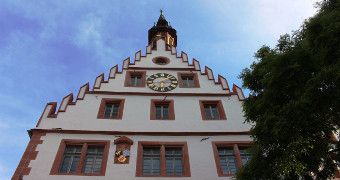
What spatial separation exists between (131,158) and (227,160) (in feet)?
13.9

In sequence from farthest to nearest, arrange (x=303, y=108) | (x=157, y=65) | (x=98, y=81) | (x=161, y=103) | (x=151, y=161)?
1. (x=157, y=65)
2. (x=98, y=81)
3. (x=161, y=103)
4. (x=151, y=161)
5. (x=303, y=108)

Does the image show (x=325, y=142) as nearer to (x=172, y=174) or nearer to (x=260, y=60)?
(x=260, y=60)

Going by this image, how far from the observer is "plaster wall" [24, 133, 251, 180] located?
11.3 meters

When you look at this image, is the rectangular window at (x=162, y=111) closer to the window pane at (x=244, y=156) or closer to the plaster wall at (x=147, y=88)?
the plaster wall at (x=147, y=88)

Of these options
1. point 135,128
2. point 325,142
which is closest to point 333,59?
point 325,142

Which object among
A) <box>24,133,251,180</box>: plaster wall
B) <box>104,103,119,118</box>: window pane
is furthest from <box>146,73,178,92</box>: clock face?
<box>24,133,251,180</box>: plaster wall

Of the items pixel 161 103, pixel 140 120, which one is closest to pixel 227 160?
pixel 140 120

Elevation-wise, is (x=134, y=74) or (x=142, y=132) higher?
(x=134, y=74)

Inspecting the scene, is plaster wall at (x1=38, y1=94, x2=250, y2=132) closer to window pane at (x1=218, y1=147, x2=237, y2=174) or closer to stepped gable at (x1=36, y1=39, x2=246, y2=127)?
stepped gable at (x1=36, y1=39, x2=246, y2=127)

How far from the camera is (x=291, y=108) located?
7.54 meters

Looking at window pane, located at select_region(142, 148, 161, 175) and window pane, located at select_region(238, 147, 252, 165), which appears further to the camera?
window pane, located at select_region(238, 147, 252, 165)

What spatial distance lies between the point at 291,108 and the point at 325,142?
49.4 inches

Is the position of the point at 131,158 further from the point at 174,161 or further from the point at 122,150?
the point at 174,161

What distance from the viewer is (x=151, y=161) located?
1247cm
